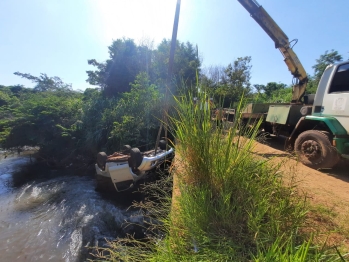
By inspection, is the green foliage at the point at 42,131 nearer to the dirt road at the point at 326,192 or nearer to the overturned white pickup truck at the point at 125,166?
the overturned white pickup truck at the point at 125,166

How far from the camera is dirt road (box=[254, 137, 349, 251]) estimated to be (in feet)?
5.04

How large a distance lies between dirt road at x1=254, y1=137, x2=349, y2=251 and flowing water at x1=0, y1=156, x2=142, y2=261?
329cm

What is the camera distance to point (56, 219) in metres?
4.08

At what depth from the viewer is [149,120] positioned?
7.54 meters

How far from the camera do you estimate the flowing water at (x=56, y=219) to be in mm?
3174

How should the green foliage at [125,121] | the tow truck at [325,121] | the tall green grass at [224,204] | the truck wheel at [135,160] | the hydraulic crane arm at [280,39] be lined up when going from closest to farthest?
the tall green grass at [224,204]
the tow truck at [325,121]
the truck wheel at [135,160]
the hydraulic crane arm at [280,39]
the green foliage at [125,121]

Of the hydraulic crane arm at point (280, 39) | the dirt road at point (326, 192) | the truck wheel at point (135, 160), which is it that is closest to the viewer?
the dirt road at point (326, 192)

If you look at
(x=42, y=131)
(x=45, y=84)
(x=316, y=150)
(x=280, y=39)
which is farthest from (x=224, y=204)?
(x=45, y=84)

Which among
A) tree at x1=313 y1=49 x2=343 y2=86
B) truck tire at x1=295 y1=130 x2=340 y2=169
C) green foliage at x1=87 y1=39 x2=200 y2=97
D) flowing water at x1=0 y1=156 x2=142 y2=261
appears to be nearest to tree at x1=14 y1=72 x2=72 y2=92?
green foliage at x1=87 y1=39 x2=200 y2=97

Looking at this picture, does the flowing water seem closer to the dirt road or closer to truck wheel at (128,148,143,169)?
truck wheel at (128,148,143,169)

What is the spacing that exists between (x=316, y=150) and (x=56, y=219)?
6.21m

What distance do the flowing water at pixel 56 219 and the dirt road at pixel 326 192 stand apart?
3.29 metres

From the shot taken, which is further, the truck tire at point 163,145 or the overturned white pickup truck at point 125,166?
the truck tire at point 163,145

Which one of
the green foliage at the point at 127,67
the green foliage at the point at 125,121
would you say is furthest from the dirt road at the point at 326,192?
the green foliage at the point at 127,67
